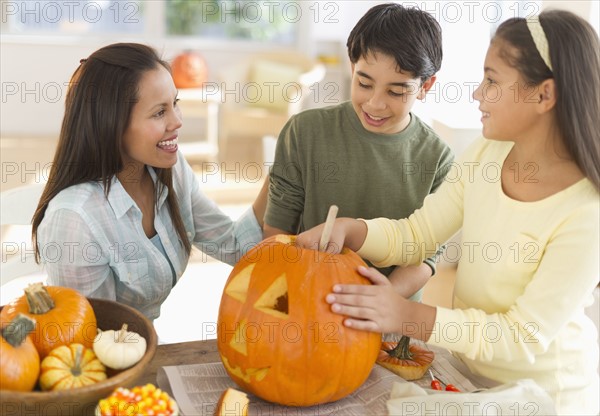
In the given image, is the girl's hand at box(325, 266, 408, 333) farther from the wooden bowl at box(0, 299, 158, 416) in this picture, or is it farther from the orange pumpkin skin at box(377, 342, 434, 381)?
the wooden bowl at box(0, 299, 158, 416)

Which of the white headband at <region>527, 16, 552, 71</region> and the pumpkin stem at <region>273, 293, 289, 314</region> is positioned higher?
the white headband at <region>527, 16, 552, 71</region>

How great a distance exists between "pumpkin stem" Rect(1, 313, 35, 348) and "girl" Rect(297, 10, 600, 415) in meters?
0.40

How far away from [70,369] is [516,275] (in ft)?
2.12

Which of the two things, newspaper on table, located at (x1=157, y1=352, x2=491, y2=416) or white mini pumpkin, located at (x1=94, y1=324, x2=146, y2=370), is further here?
newspaper on table, located at (x1=157, y1=352, x2=491, y2=416)

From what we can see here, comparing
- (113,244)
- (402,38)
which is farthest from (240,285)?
(402,38)

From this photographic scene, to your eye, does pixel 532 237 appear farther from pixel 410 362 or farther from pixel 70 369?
pixel 70 369

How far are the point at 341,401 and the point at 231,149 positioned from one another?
15.2 ft

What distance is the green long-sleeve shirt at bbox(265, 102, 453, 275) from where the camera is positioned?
61.1 inches

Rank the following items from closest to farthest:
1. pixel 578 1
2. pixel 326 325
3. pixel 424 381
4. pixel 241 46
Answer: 1. pixel 326 325
2. pixel 424 381
3. pixel 578 1
4. pixel 241 46

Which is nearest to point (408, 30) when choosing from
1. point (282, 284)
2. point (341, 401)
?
point (282, 284)

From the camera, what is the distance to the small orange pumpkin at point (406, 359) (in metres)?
1.14

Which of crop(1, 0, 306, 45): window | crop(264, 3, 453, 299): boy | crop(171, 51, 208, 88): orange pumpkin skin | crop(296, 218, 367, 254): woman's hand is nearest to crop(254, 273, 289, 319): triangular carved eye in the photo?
crop(296, 218, 367, 254): woman's hand

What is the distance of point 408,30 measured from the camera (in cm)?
143

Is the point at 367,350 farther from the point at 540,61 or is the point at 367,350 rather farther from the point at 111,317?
the point at 540,61
